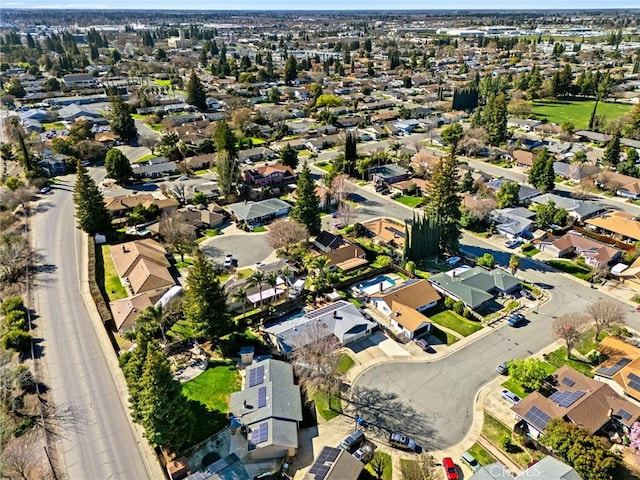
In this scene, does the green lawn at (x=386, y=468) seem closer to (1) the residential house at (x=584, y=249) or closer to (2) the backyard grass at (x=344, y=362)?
(2) the backyard grass at (x=344, y=362)

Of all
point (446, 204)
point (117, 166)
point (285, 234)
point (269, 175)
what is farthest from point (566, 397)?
point (117, 166)

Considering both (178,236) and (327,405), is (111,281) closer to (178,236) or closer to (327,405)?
(178,236)

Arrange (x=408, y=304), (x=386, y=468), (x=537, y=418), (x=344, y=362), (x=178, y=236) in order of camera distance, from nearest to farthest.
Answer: (x=386, y=468) < (x=537, y=418) < (x=344, y=362) < (x=408, y=304) < (x=178, y=236)

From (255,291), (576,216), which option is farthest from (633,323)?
(255,291)

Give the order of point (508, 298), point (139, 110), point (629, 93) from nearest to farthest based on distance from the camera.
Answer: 1. point (508, 298)
2. point (139, 110)
3. point (629, 93)

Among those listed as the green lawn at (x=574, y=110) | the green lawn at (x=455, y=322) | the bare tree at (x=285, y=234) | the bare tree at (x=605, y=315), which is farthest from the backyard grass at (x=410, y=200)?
the green lawn at (x=574, y=110)

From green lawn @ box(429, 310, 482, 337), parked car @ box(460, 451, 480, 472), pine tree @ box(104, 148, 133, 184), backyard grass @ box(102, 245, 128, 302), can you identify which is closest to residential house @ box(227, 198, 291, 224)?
backyard grass @ box(102, 245, 128, 302)

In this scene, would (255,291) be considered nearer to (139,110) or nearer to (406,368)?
(406,368)
